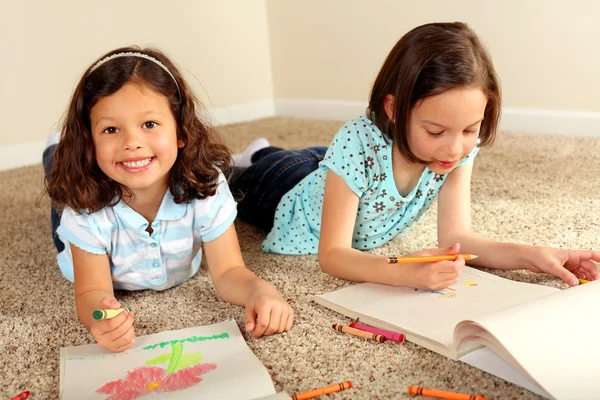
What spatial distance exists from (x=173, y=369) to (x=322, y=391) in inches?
7.4

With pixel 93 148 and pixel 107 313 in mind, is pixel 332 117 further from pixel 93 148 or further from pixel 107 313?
pixel 107 313

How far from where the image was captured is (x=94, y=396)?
0.72m

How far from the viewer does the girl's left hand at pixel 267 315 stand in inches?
33.6

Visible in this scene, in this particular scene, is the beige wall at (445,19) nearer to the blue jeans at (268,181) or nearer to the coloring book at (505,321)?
the blue jeans at (268,181)

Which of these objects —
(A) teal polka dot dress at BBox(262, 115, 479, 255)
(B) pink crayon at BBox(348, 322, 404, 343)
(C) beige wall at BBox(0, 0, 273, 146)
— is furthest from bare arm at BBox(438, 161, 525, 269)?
(C) beige wall at BBox(0, 0, 273, 146)

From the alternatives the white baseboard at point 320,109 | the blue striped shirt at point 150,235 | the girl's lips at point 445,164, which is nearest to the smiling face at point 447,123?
the girl's lips at point 445,164

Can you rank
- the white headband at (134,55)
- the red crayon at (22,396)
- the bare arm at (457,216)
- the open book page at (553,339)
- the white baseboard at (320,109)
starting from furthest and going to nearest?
the white baseboard at (320,109), the bare arm at (457,216), the white headband at (134,55), the red crayon at (22,396), the open book page at (553,339)

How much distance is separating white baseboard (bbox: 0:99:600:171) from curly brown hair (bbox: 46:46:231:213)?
57cm

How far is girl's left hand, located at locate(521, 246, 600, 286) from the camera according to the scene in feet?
3.06

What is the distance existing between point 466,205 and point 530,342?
1.58ft

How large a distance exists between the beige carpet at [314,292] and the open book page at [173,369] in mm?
30

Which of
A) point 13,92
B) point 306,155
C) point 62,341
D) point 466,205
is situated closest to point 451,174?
point 466,205

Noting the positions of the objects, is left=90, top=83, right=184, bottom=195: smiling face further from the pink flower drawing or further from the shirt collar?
the pink flower drawing

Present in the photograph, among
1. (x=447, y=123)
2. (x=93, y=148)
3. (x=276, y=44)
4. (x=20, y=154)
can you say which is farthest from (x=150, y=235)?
(x=276, y=44)
